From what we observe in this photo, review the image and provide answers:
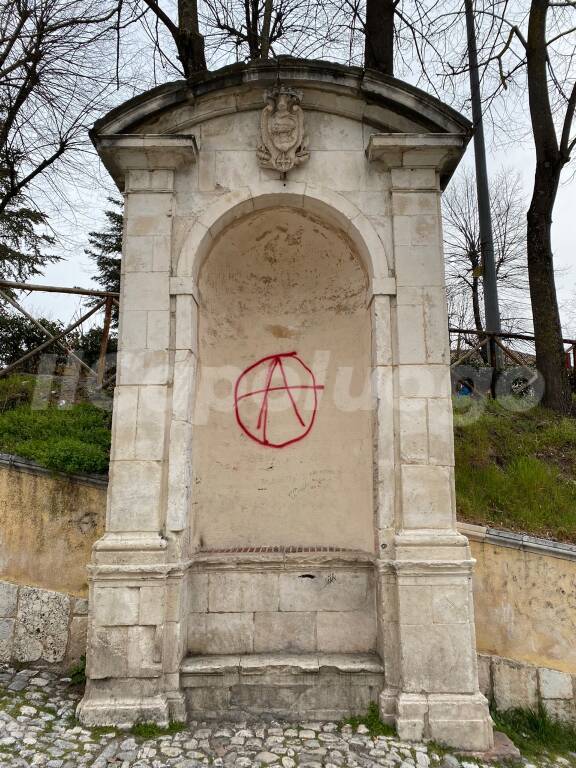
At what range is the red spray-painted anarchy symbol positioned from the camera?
216 inches

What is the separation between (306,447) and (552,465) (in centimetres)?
291

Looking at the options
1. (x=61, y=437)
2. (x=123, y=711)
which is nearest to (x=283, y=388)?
(x=61, y=437)

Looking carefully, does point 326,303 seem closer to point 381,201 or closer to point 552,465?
point 381,201

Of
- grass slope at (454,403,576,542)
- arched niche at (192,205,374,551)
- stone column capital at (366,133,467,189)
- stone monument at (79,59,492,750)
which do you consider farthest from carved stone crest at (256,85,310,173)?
grass slope at (454,403,576,542)

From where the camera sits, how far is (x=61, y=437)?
6129 millimetres

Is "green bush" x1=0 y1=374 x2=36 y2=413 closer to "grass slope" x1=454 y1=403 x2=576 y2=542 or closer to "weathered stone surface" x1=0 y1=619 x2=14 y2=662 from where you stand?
"weathered stone surface" x1=0 y1=619 x2=14 y2=662

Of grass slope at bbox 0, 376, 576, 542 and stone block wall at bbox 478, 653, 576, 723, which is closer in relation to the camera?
stone block wall at bbox 478, 653, 576, 723

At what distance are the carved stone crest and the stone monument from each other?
2cm

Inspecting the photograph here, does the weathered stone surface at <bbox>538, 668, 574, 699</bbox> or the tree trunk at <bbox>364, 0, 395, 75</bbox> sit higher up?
the tree trunk at <bbox>364, 0, 395, 75</bbox>

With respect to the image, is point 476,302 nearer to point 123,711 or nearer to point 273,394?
point 273,394

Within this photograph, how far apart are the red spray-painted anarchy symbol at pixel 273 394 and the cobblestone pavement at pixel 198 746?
2417mm

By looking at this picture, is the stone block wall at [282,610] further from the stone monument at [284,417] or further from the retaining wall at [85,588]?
the retaining wall at [85,588]

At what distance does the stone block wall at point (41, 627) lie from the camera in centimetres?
487

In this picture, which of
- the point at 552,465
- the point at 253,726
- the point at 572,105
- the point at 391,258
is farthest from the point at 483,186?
the point at 253,726
